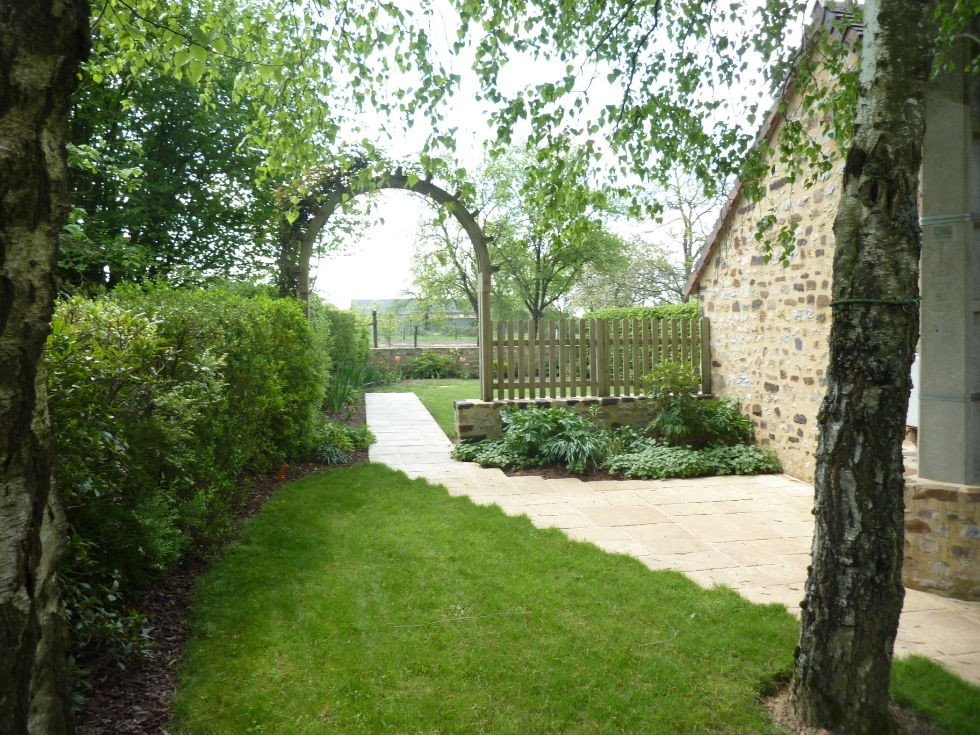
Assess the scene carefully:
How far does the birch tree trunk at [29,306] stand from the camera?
1.70 meters

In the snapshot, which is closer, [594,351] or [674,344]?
[674,344]

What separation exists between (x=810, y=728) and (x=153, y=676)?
105 inches

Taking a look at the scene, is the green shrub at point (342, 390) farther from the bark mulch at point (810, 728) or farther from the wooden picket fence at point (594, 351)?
the bark mulch at point (810, 728)

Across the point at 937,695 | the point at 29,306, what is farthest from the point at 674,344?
the point at 29,306

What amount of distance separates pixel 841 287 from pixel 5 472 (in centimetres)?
269

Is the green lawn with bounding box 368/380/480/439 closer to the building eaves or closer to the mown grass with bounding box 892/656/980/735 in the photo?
the building eaves

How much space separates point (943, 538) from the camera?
3822 mm

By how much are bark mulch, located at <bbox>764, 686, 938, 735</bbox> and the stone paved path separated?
533 mm

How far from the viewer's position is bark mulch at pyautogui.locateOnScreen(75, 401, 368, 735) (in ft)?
8.22

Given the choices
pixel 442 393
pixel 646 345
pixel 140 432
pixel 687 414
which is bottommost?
pixel 442 393

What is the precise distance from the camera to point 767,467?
691 cm

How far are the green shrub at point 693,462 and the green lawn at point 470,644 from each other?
7.91 ft

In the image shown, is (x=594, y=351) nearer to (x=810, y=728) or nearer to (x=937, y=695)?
(x=937, y=695)

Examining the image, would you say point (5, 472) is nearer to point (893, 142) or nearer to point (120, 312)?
point (120, 312)
